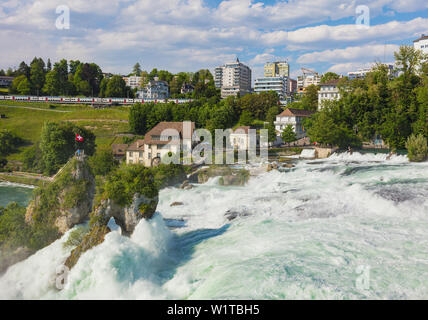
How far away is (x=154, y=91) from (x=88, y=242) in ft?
395

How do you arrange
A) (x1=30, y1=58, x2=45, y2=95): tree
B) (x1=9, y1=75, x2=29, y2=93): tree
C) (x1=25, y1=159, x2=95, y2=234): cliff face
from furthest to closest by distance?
(x1=30, y1=58, x2=45, y2=95): tree → (x1=9, y1=75, x2=29, y2=93): tree → (x1=25, y1=159, x2=95, y2=234): cliff face

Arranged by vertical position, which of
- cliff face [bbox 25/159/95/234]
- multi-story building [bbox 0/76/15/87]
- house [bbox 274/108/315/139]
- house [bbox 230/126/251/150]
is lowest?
cliff face [bbox 25/159/95/234]

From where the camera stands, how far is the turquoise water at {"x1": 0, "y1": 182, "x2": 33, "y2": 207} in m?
42.9

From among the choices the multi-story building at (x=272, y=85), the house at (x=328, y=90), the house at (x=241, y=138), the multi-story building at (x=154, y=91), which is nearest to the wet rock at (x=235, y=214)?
the house at (x=241, y=138)

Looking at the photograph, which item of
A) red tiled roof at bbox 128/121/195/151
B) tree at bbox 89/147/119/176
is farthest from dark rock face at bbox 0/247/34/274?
red tiled roof at bbox 128/121/195/151

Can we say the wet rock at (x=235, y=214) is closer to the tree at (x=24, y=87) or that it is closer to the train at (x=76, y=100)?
the train at (x=76, y=100)

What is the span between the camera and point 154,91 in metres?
136

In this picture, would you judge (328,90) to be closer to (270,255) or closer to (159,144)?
(159,144)

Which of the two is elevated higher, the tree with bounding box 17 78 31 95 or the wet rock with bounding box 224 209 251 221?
the tree with bounding box 17 78 31 95

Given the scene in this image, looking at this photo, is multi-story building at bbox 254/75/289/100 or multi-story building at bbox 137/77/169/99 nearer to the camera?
multi-story building at bbox 137/77/169/99

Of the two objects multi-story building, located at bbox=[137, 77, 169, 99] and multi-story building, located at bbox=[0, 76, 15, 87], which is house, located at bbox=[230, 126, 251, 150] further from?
multi-story building, located at bbox=[0, 76, 15, 87]

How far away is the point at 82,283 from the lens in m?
18.4

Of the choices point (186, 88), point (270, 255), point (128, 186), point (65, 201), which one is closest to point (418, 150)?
point (270, 255)

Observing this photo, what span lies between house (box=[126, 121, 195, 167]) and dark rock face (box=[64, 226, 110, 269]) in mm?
31778
